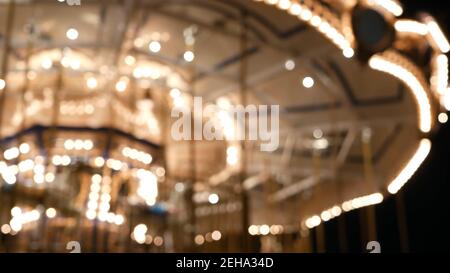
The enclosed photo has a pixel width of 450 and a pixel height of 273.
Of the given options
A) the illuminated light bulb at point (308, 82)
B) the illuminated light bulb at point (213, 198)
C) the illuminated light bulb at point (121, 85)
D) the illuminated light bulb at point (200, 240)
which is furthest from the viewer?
the illuminated light bulb at point (213, 198)

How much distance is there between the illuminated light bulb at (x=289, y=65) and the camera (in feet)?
25.3

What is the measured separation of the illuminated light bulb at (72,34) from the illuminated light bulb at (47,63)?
0.80 meters

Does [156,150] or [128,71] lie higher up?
[128,71]

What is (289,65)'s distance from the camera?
7816 mm

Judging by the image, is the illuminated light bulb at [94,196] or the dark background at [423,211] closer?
the illuminated light bulb at [94,196]

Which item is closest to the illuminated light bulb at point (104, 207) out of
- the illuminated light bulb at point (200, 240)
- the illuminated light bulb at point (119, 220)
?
the illuminated light bulb at point (119, 220)

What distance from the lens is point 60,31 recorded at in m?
7.28

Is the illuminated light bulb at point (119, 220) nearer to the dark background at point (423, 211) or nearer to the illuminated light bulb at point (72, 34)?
the illuminated light bulb at point (72, 34)

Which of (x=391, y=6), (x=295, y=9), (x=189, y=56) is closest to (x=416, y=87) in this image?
(x=391, y=6)

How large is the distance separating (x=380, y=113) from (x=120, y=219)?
447 cm

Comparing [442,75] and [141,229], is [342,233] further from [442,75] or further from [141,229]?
[442,75]

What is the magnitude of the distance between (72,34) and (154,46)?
111cm

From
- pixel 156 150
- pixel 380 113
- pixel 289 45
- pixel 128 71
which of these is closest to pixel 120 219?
pixel 156 150
